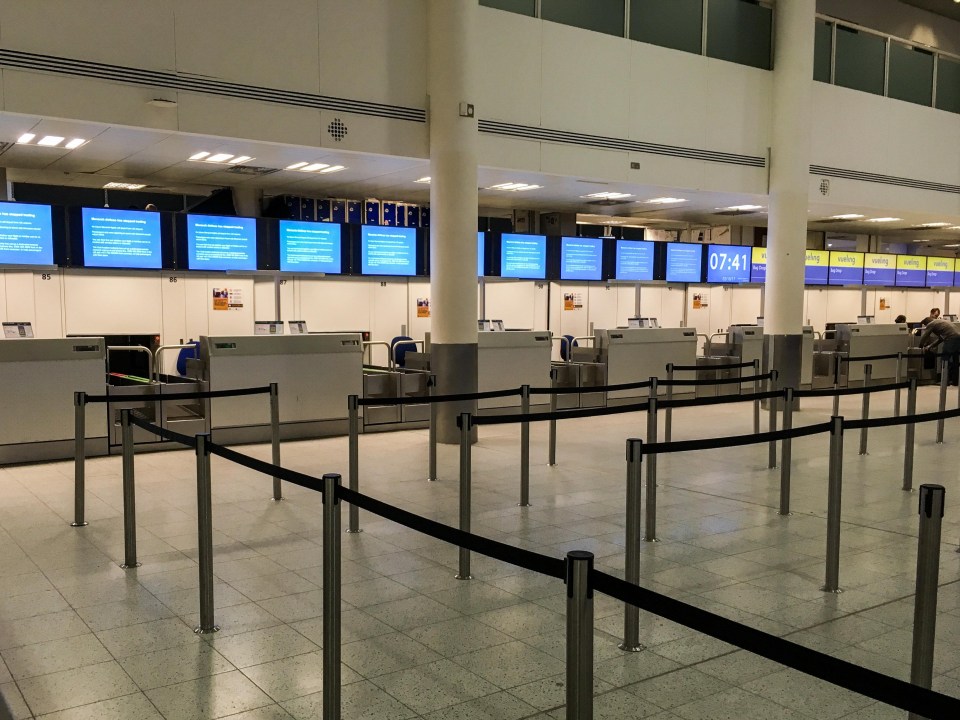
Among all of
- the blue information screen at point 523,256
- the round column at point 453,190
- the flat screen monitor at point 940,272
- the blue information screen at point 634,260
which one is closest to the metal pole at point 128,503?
the round column at point 453,190

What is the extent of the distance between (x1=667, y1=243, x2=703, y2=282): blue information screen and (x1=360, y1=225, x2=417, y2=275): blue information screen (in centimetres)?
541

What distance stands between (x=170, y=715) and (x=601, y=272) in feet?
41.5

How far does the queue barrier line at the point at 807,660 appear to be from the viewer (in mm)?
1655

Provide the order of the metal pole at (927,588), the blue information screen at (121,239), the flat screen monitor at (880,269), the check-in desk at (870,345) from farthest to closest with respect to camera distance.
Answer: the flat screen monitor at (880,269) → the check-in desk at (870,345) → the blue information screen at (121,239) → the metal pole at (927,588)

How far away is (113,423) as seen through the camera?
882 centimetres

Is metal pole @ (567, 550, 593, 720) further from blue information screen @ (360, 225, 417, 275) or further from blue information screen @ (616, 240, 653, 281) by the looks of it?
blue information screen @ (616, 240, 653, 281)

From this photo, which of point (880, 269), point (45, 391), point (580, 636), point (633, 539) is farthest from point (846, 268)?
point (580, 636)

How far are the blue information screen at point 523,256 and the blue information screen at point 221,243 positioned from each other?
4.07m

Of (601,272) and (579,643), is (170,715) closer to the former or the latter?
(579,643)

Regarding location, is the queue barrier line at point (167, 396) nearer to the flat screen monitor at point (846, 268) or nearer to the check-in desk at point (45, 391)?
the check-in desk at point (45, 391)

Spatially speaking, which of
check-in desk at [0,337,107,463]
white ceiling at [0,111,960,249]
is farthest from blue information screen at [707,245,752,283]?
check-in desk at [0,337,107,463]

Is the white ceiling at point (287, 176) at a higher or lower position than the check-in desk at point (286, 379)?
higher

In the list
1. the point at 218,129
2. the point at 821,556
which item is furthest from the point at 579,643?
the point at 218,129

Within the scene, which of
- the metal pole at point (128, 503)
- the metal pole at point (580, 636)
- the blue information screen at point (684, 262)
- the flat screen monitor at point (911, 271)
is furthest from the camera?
the flat screen monitor at point (911, 271)
